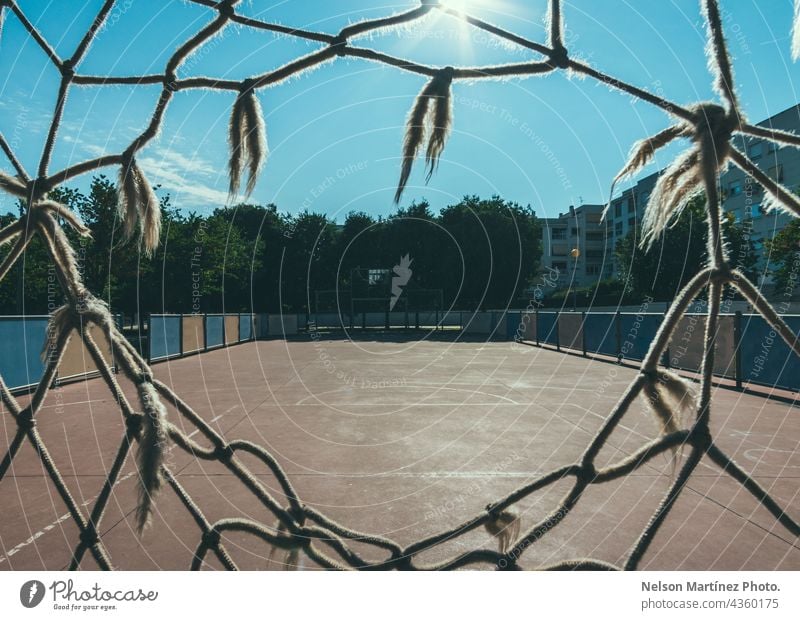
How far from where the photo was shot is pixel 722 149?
2.20 feet

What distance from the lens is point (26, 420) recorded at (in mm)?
982

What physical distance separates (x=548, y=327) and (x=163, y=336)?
50.9 ft

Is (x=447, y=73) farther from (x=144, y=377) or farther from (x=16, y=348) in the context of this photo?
(x=16, y=348)

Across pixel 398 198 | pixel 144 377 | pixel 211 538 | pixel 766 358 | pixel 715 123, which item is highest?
pixel 715 123

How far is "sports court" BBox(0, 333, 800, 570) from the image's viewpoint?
300 centimetres

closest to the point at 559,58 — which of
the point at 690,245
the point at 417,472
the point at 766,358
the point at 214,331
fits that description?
the point at 690,245

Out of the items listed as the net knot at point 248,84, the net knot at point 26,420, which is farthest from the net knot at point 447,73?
the net knot at point 26,420

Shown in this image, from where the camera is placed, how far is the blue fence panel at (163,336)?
1616cm

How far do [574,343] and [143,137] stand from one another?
19642 millimetres

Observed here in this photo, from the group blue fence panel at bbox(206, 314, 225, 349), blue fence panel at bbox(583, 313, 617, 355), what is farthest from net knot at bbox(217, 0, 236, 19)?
blue fence panel at bbox(206, 314, 225, 349)

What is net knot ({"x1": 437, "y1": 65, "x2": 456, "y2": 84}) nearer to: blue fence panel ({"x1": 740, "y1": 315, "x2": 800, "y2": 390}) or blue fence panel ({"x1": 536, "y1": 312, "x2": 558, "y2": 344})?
blue fence panel ({"x1": 740, "y1": 315, "x2": 800, "y2": 390})

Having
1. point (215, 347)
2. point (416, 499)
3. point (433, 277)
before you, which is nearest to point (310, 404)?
point (416, 499)

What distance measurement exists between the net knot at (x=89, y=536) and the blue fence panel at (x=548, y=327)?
2040 centimetres

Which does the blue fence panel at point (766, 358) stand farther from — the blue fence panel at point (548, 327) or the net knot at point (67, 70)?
the net knot at point (67, 70)
